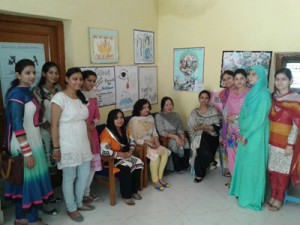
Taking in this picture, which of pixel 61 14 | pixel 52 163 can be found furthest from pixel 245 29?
pixel 52 163

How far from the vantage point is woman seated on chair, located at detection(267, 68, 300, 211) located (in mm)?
2477

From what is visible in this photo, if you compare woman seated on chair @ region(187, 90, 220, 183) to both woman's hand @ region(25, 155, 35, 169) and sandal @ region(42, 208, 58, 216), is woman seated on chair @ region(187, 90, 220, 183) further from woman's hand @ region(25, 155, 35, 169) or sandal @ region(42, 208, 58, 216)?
woman's hand @ region(25, 155, 35, 169)

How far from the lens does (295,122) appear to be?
8.04 ft

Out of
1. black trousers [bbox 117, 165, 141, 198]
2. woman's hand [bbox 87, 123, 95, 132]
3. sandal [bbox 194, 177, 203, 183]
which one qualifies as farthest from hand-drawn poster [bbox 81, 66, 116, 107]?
sandal [bbox 194, 177, 203, 183]

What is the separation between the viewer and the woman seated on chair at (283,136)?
248cm

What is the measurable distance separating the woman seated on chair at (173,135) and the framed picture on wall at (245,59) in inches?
31.9

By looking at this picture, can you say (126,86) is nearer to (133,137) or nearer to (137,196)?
(133,137)

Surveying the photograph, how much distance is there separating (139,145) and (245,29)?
1964 millimetres

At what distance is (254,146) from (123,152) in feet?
4.45

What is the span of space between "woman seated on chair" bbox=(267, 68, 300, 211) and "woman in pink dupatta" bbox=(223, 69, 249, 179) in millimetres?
402

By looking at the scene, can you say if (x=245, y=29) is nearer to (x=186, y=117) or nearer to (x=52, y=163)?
(x=186, y=117)

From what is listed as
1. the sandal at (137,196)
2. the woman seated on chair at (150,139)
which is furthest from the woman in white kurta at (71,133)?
the woman seated on chair at (150,139)

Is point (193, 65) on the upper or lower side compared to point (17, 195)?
upper

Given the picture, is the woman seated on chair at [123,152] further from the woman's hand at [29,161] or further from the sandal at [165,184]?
the woman's hand at [29,161]
